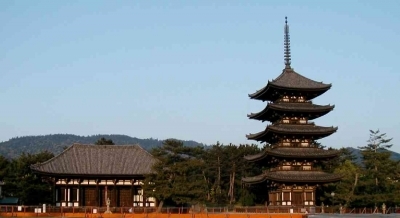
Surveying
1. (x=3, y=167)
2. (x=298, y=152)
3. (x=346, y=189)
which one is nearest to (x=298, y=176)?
(x=298, y=152)

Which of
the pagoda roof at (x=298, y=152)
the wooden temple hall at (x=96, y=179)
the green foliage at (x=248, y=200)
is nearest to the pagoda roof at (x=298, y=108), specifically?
the pagoda roof at (x=298, y=152)

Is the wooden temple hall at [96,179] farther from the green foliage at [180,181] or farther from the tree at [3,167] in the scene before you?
the tree at [3,167]

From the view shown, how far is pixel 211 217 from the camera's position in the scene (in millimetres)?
50844

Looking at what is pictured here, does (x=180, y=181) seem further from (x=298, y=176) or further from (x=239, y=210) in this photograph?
(x=298, y=176)

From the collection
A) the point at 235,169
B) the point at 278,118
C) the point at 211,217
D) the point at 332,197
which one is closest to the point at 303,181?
the point at 332,197

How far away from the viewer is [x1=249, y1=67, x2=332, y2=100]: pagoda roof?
210 ft

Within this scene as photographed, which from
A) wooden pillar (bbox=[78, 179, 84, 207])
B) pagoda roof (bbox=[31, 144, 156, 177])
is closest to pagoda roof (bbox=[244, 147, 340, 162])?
pagoda roof (bbox=[31, 144, 156, 177])

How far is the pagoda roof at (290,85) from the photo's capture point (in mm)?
63859

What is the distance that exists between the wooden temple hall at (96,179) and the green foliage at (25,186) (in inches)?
84.1

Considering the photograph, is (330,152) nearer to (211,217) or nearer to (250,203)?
(250,203)

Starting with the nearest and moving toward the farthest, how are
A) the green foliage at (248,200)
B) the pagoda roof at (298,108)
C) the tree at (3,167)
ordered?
the pagoda roof at (298,108)
the green foliage at (248,200)
the tree at (3,167)

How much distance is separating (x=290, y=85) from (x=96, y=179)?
26735 mm

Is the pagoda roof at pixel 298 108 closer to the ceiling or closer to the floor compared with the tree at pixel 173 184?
closer to the ceiling

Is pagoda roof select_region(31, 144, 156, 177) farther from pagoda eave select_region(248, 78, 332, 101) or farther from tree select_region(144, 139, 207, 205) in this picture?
pagoda eave select_region(248, 78, 332, 101)
